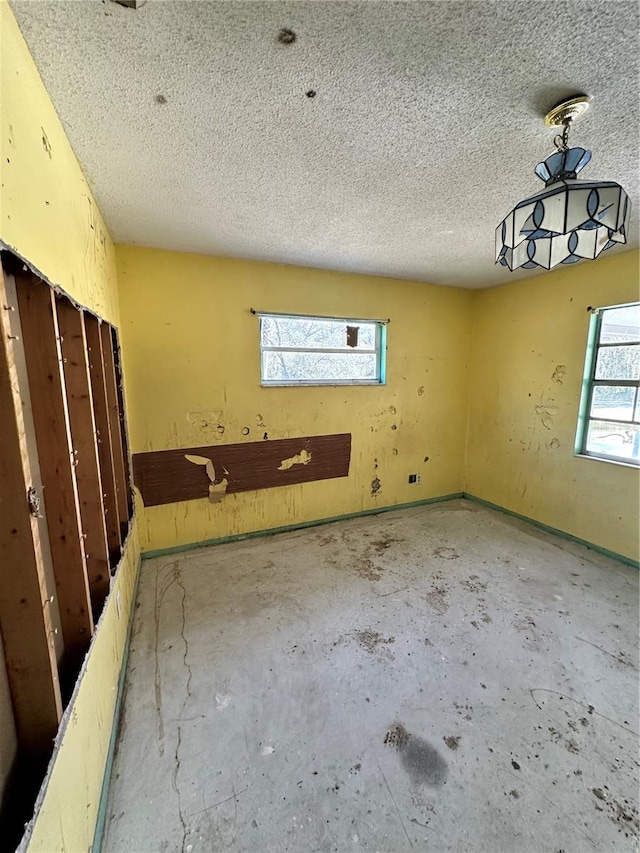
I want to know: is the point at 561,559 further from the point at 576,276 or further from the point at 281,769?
the point at 281,769

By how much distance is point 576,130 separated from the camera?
1.32 metres

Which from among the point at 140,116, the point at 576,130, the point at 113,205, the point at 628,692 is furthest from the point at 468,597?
the point at 113,205

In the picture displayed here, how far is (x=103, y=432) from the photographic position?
167 centimetres

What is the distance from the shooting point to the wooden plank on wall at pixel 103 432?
5.21 ft

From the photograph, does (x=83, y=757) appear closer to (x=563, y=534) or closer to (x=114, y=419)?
(x=114, y=419)

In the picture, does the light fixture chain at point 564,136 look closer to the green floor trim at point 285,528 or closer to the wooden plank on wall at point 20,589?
the wooden plank on wall at point 20,589

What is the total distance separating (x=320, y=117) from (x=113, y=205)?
1338 millimetres

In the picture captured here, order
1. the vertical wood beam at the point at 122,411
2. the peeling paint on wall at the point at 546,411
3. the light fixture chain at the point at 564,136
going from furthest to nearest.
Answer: the peeling paint on wall at the point at 546,411 → the vertical wood beam at the point at 122,411 → the light fixture chain at the point at 564,136

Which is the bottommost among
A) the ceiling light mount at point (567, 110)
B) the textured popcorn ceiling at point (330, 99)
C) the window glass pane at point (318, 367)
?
the window glass pane at point (318, 367)

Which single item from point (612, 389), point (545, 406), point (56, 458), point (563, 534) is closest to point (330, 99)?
point (56, 458)

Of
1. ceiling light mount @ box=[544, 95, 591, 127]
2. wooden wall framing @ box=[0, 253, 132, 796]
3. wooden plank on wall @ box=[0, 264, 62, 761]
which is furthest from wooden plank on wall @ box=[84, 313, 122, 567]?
ceiling light mount @ box=[544, 95, 591, 127]

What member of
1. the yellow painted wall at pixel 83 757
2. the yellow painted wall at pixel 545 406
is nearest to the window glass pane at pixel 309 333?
the yellow painted wall at pixel 545 406

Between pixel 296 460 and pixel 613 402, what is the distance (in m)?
2.76

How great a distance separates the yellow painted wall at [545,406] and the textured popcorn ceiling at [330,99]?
1114 millimetres
